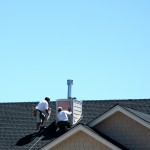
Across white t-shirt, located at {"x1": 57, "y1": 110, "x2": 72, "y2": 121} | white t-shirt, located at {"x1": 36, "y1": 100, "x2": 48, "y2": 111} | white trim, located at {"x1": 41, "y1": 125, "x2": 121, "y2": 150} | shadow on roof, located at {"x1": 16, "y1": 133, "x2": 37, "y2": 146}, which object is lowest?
shadow on roof, located at {"x1": 16, "y1": 133, "x2": 37, "y2": 146}

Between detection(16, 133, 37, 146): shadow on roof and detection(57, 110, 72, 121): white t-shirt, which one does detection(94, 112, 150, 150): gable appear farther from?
detection(16, 133, 37, 146): shadow on roof

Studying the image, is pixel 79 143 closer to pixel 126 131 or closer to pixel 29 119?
pixel 126 131

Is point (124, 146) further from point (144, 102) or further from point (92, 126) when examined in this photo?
point (144, 102)

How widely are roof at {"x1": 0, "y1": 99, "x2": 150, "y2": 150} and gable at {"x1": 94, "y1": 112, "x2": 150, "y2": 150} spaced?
55 cm

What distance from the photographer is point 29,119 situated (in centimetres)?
2639

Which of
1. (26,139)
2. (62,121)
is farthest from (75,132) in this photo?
(26,139)

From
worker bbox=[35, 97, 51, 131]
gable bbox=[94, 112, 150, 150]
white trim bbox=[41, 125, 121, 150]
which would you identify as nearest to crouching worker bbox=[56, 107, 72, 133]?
worker bbox=[35, 97, 51, 131]

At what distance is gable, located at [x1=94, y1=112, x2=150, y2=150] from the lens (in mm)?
22344

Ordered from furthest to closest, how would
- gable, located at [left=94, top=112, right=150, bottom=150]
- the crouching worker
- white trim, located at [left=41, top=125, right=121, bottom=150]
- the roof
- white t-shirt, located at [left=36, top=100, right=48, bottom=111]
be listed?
1. white t-shirt, located at [left=36, top=100, right=48, bottom=111]
2. the crouching worker
3. the roof
4. gable, located at [left=94, top=112, right=150, bottom=150]
5. white trim, located at [left=41, top=125, right=121, bottom=150]

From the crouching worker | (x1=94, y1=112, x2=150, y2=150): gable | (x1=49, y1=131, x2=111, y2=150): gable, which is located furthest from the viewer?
the crouching worker

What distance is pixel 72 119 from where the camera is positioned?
25.1m

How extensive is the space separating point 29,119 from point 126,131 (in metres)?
5.39

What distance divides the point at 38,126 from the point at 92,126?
10.5 ft

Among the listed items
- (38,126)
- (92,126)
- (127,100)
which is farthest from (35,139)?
(127,100)
